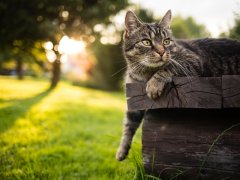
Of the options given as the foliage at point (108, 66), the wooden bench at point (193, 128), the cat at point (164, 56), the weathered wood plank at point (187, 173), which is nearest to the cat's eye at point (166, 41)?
the cat at point (164, 56)

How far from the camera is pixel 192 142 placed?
1.90 meters

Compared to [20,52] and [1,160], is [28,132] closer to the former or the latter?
[1,160]

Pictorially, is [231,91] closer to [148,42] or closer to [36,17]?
[148,42]

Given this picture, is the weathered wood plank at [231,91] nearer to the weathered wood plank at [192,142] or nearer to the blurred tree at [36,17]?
the weathered wood plank at [192,142]

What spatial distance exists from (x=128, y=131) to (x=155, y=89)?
0.88 m

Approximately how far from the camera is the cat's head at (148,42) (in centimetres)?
225

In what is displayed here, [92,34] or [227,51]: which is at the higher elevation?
[92,34]

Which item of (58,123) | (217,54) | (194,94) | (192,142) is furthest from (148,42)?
(58,123)

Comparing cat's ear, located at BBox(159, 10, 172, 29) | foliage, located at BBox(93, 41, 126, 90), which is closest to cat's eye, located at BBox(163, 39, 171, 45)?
cat's ear, located at BBox(159, 10, 172, 29)

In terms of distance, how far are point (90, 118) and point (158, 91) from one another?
509 cm

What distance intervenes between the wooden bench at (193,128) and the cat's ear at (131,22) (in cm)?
99

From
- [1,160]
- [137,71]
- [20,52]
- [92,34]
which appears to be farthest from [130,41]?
[92,34]

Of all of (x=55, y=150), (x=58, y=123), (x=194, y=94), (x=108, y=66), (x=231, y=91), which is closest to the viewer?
(x=231, y=91)

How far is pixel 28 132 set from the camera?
4453mm
